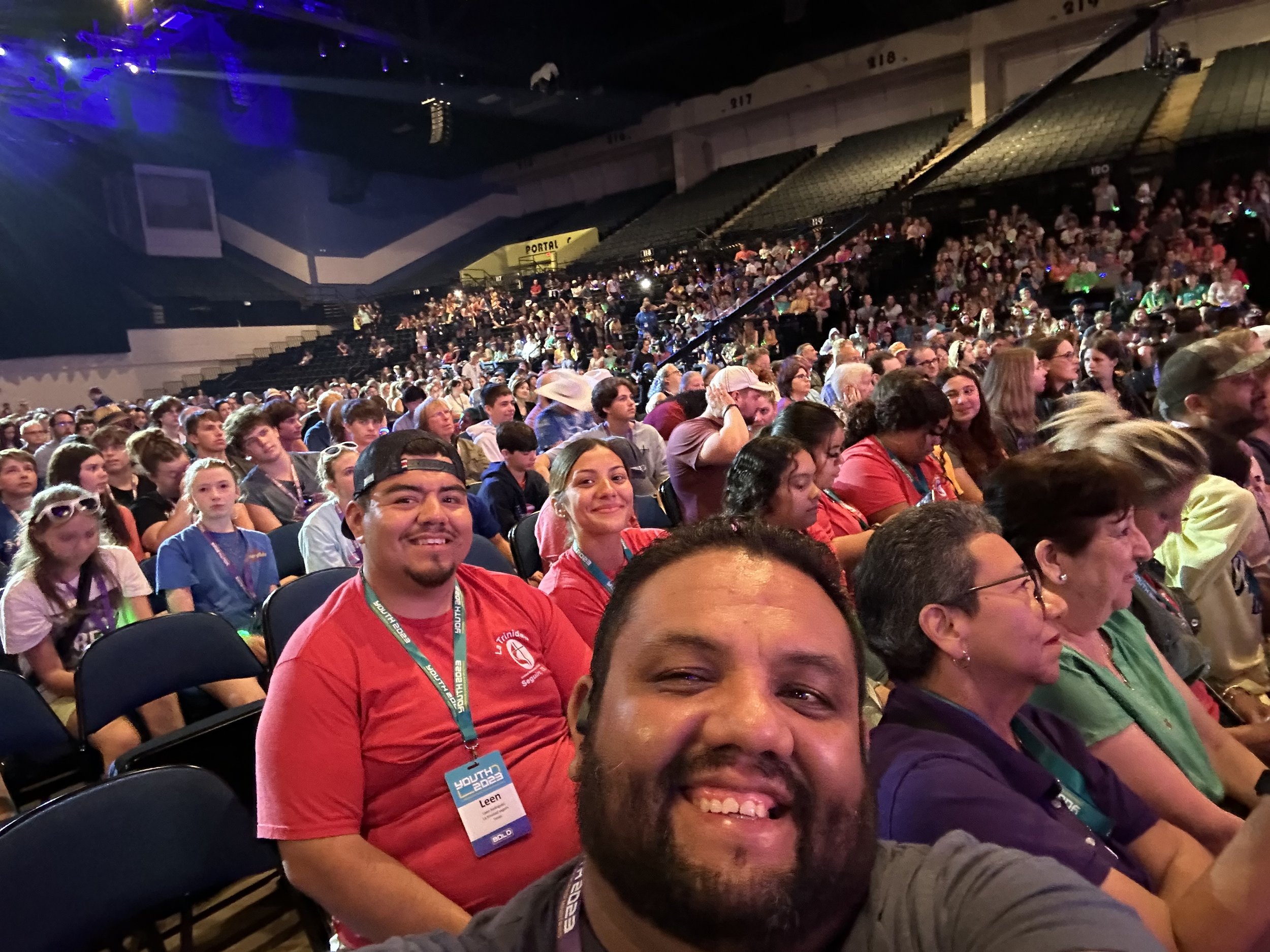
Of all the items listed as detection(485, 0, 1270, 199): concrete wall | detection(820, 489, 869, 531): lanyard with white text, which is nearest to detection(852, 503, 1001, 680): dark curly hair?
detection(820, 489, 869, 531): lanyard with white text

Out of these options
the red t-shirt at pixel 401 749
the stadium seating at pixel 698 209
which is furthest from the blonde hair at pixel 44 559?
the stadium seating at pixel 698 209

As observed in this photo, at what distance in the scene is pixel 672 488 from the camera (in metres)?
4.29

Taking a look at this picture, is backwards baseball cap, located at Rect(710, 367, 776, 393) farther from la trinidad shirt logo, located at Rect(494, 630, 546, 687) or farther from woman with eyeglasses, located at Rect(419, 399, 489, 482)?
la trinidad shirt logo, located at Rect(494, 630, 546, 687)

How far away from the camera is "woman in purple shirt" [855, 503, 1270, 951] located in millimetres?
1121

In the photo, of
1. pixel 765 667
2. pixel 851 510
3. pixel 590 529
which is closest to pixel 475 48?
pixel 851 510

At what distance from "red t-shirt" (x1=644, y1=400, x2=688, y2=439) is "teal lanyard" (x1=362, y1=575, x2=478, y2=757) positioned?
3.87m

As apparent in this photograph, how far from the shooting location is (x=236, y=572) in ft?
11.1

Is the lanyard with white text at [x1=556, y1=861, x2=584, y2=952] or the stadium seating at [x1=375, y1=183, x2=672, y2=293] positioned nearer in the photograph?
the lanyard with white text at [x1=556, y1=861, x2=584, y2=952]

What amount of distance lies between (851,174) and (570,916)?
64.3 ft

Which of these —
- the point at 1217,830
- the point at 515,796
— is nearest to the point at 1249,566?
the point at 1217,830

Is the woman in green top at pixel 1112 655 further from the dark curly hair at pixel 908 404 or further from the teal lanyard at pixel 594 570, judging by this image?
the dark curly hair at pixel 908 404

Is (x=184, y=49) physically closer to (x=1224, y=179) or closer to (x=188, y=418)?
(x=188, y=418)

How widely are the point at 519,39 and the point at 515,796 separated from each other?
20.5 meters

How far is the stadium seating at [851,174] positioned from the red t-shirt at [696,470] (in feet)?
45.3
